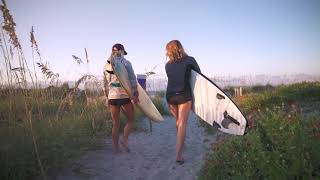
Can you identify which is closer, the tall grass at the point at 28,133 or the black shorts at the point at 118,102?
the tall grass at the point at 28,133

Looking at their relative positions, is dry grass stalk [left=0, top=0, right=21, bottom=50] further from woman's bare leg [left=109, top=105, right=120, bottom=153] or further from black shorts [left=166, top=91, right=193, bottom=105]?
black shorts [left=166, top=91, right=193, bottom=105]

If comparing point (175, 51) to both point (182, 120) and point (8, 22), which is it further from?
point (8, 22)

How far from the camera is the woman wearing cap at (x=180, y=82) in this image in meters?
5.76

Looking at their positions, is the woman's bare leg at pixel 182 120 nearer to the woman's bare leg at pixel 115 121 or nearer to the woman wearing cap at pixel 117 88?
the woman wearing cap at pixel 117 88

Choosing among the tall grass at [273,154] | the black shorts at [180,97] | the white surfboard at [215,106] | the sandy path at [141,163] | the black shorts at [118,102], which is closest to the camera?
the tall grass at [273,154]

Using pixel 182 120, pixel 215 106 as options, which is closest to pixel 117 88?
pixel 182 120

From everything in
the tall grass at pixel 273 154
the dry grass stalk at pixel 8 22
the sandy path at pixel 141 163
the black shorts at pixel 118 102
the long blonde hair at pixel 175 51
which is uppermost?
the dry grass stalk at pixel 8 22

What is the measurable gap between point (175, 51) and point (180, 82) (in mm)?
520

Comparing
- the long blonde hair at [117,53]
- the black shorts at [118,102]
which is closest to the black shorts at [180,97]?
the black shorts at [118,102]

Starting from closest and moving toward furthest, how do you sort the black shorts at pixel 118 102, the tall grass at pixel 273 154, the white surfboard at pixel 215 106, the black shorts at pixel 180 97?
the tall grass at pixel 273 154, the black shorts at pixel 180 97, the white surfboard at pixel 215 106, the black shorts at pixel 118 102

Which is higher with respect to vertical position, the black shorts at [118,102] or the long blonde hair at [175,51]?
the long blonde hair at [175,51]

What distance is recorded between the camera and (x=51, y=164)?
482 cm

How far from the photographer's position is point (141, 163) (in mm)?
5926

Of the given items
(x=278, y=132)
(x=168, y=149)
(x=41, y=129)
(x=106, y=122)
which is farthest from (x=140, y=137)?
(x=278, y=132)
